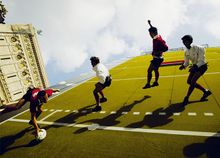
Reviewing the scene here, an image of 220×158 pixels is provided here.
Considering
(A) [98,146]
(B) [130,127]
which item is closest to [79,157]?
(A) [98,146]

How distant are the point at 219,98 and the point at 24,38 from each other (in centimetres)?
1724

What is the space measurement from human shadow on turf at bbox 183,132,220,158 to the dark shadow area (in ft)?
4.40

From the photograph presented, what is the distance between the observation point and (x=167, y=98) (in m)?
7.46

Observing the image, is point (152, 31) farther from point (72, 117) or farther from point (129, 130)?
point (72, 117)

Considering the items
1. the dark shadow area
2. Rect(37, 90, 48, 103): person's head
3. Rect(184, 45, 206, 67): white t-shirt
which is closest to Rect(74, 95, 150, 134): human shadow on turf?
the dark shadow area

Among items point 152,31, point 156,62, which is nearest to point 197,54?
point 156,62

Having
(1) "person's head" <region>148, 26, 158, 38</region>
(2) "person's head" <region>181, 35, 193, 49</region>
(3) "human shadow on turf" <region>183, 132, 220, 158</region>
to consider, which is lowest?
(3) "human shadow on turf" <region>183, 132, 220, 158</region>

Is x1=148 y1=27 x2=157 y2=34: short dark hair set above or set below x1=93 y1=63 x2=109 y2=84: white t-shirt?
above

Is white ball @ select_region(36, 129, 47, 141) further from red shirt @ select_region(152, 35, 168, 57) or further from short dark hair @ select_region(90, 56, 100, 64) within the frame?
red shirt @ select_region(152, 35, 168, 57)

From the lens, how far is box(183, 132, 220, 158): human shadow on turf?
3572 millimetres

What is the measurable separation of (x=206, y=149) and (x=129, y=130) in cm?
210

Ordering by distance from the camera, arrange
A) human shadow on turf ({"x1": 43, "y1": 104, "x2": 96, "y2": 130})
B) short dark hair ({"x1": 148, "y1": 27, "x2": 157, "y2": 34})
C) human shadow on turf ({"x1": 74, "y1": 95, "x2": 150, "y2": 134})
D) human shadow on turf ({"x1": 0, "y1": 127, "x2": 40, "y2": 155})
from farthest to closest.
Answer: short dark hair ({"x1": 148, "y1": 27, "x2": 157, "y2": 34})
human shadow on turf ({"x1": 43, "y1": 104, "x2": 96, "y2": 130})
human shadow on turf ({"x1": 74, "y1": 95, "x2": 150, "y2": 134})
human shadow on turf ({"x1": 0, "y1": 127, "x2": 40, "y2": 155})

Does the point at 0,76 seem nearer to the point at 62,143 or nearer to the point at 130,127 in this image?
the point at 62,143

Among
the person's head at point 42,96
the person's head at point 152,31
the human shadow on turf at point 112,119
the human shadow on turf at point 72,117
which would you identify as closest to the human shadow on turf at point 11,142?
the human shadow on turf at point 72,117
